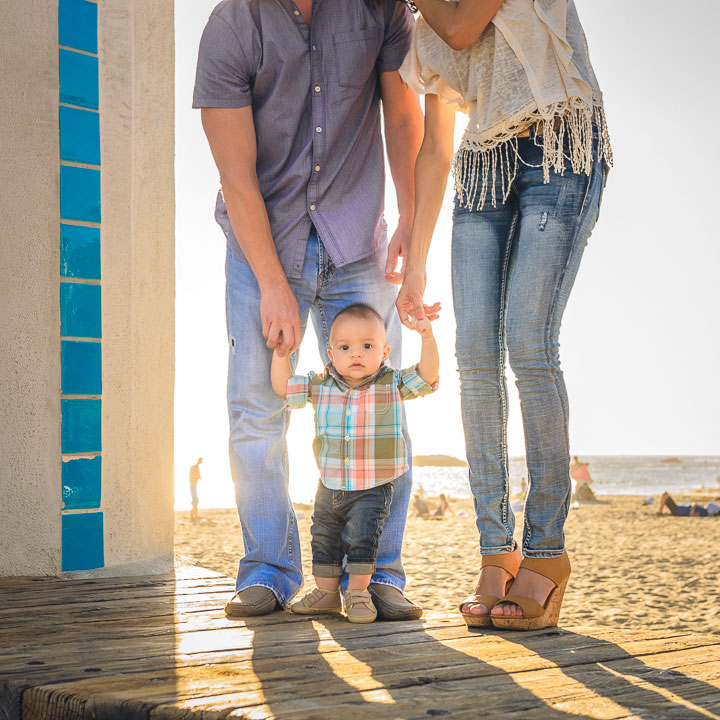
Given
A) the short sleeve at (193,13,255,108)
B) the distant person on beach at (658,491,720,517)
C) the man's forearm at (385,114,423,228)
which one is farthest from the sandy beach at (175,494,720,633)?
the short sleeve at (193,13,255,108)

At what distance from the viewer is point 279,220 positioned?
2.78 metres

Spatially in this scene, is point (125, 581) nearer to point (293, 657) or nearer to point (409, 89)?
point (293, 657)

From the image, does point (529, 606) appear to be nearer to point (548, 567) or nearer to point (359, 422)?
point (548, 567)

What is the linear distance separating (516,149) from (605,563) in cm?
866

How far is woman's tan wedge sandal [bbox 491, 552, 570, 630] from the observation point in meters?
2.23

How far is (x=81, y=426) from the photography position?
11.1 ft

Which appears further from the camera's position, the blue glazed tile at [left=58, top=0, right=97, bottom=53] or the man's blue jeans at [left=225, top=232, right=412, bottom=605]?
the blue glazed tile at [left=58, top=0, right=97, bottom=53]

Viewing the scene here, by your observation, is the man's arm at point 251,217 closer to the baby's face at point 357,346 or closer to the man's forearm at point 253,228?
the man's forearm at point 253,228

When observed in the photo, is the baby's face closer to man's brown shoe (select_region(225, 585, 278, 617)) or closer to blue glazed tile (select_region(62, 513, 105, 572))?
man's brown shoe (select_region(225, 585, 278, 617))

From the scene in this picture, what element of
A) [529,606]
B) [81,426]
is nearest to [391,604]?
[529,606]

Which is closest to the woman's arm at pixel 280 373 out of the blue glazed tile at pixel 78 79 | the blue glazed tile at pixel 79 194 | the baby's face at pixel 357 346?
the baby's face at pixel 357 346

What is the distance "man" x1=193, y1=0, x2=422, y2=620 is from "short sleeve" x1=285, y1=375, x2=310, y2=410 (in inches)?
3.4

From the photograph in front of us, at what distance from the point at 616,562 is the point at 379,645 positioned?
28.7 ft

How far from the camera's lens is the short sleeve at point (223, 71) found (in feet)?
8.71
